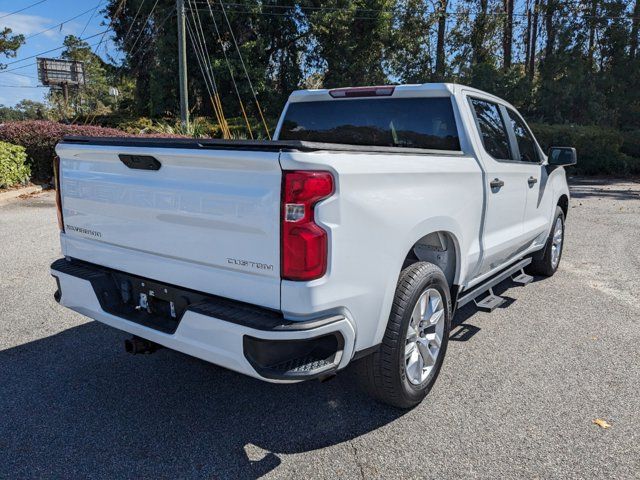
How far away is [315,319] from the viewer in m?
2.28

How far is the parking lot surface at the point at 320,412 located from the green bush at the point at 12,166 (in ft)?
24.9

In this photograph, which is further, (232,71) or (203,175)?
(232,71)

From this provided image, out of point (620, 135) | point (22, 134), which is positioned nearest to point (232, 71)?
point (22, 134)

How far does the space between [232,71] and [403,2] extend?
10237 mm

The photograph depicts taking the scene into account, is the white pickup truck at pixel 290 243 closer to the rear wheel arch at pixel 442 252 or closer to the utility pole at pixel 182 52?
the rear wheel arch at pixel 442 252

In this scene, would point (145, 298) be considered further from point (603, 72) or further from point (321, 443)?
point (603, 72)

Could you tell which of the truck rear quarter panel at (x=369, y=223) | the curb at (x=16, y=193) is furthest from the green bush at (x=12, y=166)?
the truck rear quarter panel at (x=369, y=223)

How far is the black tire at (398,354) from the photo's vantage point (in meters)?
2.75

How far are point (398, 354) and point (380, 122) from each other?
6.68ft

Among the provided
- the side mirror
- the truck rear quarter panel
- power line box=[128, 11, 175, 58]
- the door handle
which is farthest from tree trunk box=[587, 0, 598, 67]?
the truck rear quarter panel

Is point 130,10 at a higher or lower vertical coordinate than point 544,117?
higher

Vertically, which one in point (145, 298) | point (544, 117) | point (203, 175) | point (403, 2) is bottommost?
point (145, 298)

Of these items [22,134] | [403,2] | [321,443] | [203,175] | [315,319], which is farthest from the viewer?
[403,2]

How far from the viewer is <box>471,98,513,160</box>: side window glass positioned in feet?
13.1
